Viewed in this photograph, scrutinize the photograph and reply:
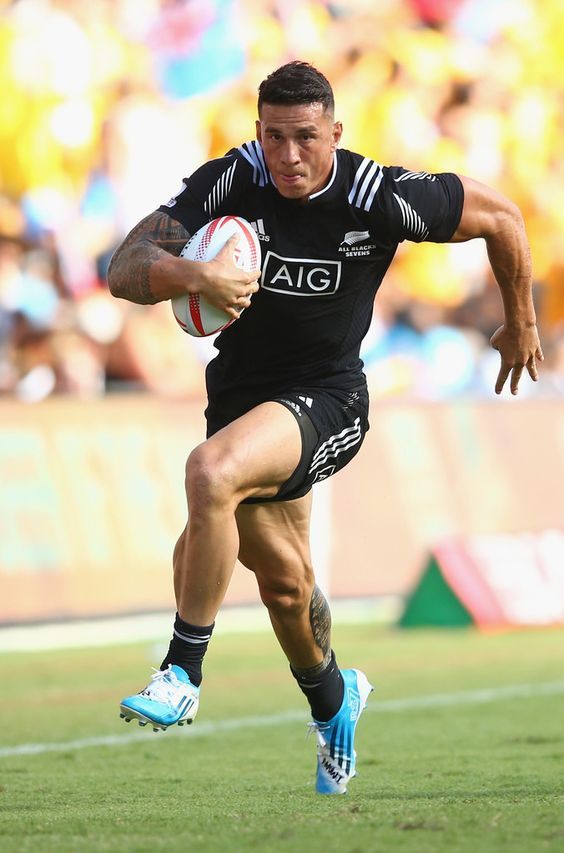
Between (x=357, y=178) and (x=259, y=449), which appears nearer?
(x=259, y=449)

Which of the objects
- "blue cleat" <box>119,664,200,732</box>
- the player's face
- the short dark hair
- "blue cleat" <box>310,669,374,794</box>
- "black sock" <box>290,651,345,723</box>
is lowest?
"blue cleat" <box>310,669,374,794</box>

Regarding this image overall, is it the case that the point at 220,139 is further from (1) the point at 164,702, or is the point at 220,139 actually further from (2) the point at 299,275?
(1) the point at 164,702

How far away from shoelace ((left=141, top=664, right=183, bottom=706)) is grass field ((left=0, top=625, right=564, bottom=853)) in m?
0.38

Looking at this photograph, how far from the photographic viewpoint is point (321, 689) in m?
6.04

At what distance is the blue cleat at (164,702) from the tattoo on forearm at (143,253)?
133cm

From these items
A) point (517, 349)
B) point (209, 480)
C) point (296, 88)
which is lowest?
point (209, 480)

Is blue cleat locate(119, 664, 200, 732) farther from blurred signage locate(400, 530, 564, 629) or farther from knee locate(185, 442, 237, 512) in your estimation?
blurred signage locate(400, 530, 564, 629)

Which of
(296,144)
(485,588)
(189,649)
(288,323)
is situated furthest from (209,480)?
(485,588)

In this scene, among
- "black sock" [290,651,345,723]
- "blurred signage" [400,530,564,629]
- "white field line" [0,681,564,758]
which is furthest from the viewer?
"blurred signage" [400,530,564,629]

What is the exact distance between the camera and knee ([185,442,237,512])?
5.07 m

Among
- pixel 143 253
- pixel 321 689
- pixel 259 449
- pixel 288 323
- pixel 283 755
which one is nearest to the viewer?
pixel 259 449

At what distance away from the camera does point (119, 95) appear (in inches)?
574

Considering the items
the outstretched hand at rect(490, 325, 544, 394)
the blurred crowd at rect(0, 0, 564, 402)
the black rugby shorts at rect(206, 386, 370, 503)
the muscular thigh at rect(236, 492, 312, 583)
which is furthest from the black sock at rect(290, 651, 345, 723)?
the blurred crowd at rect(0, 0, 564, 402)

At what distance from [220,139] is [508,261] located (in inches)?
391
